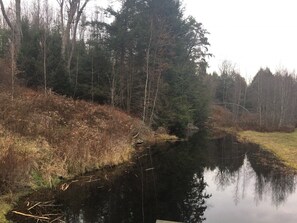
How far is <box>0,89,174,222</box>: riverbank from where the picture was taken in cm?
1020

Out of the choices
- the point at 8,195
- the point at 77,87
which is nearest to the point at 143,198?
the point at 8,195

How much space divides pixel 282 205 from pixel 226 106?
51.9 meters

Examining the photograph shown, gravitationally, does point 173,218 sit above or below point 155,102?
below

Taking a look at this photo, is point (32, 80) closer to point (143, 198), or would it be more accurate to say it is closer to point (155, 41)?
point (155, 41)

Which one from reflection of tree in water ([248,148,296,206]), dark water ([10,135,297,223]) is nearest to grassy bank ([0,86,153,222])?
dark water ([10,135,297,223])

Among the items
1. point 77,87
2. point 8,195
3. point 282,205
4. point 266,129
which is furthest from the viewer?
point 266,129

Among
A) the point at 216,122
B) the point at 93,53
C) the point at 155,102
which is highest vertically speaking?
the point at 93,53

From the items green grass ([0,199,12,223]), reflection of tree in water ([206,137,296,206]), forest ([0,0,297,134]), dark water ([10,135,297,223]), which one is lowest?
reflection of tree in water ([206,137,296,206])

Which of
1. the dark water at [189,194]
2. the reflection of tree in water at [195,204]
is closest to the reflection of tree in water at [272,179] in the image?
the dark water at [189,194]

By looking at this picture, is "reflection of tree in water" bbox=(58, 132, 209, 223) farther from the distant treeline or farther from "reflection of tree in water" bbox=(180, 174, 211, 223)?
the distant treeline

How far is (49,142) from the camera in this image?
1348cm

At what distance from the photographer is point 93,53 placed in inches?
1155

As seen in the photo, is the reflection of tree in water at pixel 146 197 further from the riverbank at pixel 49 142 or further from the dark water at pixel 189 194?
the riverbank at pixel 49 142

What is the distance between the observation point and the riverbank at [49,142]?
10.2 meters
